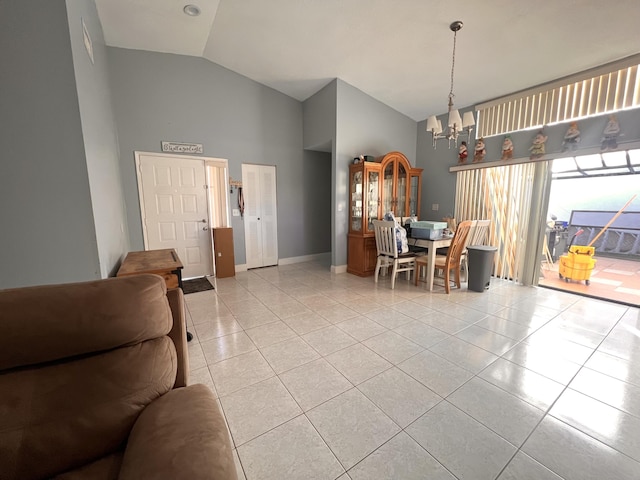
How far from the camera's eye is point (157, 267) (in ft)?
7.19

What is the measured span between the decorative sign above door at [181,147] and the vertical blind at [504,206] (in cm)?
444

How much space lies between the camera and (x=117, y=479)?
31.0 inches

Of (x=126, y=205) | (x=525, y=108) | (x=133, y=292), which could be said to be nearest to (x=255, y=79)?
(x=126, y=205)

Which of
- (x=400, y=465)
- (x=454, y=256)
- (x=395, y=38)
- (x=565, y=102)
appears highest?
(x=395, y=38)

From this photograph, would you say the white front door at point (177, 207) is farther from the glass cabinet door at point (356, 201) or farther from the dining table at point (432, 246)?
the dining table at point (432, 246)

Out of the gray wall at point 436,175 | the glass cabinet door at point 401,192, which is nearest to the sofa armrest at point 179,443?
the glass cabinet door at point 401,192

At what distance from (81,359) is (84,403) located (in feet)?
0.48

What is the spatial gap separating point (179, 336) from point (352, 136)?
4.04 meters

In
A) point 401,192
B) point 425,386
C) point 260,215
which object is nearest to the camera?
point 425,386

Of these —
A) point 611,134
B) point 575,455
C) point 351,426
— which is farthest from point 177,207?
point 611,134

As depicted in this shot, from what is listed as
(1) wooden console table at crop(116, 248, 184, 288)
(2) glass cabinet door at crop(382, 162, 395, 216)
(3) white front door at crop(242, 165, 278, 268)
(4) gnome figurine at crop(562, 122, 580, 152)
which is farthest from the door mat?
(4) gnome figurine at crop(562, 122, 580, 152)

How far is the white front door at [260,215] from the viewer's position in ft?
15.5

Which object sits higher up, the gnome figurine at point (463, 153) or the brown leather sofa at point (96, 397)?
the gnome figurine at point (463, 153)

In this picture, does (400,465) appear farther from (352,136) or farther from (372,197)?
(352,136)
